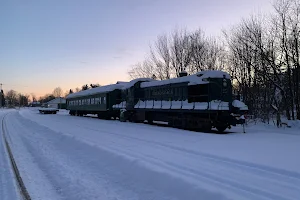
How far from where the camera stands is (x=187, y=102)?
760 inches

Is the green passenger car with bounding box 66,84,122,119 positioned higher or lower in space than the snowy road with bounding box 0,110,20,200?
higher

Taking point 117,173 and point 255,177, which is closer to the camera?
point 255,177

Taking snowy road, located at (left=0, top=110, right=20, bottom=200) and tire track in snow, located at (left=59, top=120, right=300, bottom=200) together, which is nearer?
tire track in snow, located at (left=59, top=120, right=300, bottom=200)

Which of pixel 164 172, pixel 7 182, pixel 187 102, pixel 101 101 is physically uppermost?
pixel 101 101

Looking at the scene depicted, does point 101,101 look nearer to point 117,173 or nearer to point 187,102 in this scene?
point 187,102

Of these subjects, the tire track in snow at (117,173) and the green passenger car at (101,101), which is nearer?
the tire track in snow at (117,173)

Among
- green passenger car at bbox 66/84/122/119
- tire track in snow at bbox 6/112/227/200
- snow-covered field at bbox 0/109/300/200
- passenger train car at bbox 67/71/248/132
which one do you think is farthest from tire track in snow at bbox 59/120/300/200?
green passenger car at bbox 66/84/122/119

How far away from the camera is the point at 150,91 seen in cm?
2455

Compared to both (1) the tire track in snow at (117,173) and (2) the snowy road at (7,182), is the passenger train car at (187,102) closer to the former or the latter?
(1) the tire track in snow at (117,173)

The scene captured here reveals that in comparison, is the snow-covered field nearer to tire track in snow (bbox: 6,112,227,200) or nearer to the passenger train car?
tire track in snow (bbox: 6,112,227,200)

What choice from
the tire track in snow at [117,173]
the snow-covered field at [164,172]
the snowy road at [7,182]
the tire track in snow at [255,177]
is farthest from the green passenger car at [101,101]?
the tire track in snow at [255,177]

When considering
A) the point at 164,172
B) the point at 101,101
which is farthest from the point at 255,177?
the point at 101,101

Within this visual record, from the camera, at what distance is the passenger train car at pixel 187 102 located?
17073 millimetres

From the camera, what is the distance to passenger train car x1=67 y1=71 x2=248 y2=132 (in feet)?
56.0
